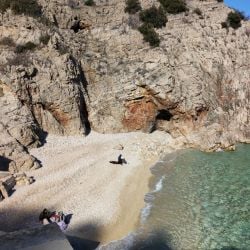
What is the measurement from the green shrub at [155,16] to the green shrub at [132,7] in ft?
3.67

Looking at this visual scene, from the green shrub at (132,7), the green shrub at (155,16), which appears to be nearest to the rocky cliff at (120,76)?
the green shrub at (155,16)

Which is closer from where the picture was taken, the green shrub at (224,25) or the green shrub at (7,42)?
the green shrub at (7,42)

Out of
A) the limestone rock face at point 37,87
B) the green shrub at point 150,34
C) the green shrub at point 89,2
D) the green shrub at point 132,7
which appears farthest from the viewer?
the green shrub at point 89,2

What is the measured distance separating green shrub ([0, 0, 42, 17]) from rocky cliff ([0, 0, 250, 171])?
75 centimetres

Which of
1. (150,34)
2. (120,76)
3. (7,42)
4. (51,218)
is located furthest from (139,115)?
(51,218)

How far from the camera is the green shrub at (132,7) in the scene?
154 feet

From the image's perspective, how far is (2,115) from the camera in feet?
97.5

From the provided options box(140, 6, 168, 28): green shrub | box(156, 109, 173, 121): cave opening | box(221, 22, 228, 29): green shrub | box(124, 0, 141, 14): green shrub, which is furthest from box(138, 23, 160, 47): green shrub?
box(221, 22, 228, 29): green shrub

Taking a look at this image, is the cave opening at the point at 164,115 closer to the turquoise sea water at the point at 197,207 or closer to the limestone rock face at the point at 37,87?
the limestone rock face at the point at 37,87

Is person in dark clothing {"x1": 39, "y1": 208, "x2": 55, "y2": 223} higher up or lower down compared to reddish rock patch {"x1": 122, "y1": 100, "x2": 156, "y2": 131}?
higher up

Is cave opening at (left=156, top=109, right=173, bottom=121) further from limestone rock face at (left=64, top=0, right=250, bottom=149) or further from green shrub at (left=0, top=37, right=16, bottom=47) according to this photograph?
green shrub at (left=0, top=37, right=16, bottom=47)

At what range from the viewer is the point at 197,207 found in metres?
19.9

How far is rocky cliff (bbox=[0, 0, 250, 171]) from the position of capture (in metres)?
34.1

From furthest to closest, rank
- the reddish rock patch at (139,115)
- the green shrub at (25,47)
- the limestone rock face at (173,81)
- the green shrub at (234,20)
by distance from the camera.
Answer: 1. the green shrub at (234,20)
2. the reddish rock patch at (139,115)
3. the limestone rock face at (173,81)
4. the green shrub at (25,47)
